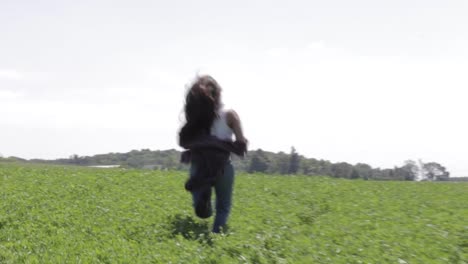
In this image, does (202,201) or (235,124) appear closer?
(235,124)

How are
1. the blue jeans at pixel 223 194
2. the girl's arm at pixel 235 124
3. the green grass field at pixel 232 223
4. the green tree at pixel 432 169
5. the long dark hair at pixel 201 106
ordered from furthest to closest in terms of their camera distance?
the green tree at pixel 432 169
the blue jeans at pixel 223 194
the girl's arm at pixel 235 124
the long dark hair at pixel 201 106
the green grass field at pixel 232 223

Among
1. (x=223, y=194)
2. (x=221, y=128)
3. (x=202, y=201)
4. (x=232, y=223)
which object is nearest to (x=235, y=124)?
(x=221, y=128)

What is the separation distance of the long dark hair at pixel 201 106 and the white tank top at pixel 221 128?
67 mm

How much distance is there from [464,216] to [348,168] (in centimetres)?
16069

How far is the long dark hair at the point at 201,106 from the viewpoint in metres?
8.67

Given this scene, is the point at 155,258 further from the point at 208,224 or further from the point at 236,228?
the point at 208,224

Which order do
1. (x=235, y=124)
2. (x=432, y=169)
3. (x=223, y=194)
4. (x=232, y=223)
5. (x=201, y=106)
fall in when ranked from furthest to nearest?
(x=432, y=169)
(x=232, y=223)
(x=223, y=194)
(x=235, y=124)
(x=201, y=106)

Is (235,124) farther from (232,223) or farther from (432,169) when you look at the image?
(432,169)

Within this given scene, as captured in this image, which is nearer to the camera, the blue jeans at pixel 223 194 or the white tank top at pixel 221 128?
the white tank top at pixel 221 128

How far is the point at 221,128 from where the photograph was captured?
8828 millimetres

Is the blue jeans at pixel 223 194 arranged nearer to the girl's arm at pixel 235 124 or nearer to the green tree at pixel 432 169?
the girl's arm at pixel 235 124

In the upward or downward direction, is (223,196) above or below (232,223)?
above

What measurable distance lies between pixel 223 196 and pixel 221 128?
3.55 feet

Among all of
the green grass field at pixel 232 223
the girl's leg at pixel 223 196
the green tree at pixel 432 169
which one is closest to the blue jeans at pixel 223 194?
the girl's leg at pixel 223 196
